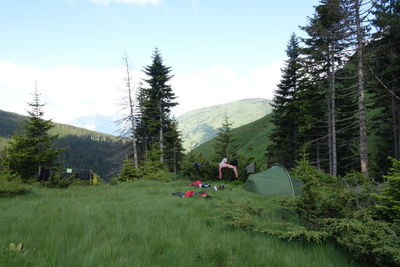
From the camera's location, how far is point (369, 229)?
3.06 meters

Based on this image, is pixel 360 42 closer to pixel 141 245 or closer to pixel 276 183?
pixel 276 183

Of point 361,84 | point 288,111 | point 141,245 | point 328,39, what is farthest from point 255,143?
point 141,245

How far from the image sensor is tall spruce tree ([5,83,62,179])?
60.3 ft

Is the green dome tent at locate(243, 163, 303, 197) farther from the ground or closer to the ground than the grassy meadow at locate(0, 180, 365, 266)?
closer to the ground

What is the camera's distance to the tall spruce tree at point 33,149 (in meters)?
18.4

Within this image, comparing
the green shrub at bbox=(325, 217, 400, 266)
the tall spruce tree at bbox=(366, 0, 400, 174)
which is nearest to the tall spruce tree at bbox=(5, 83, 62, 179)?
the green shrub at bbox=(325, 217, 400, 266)

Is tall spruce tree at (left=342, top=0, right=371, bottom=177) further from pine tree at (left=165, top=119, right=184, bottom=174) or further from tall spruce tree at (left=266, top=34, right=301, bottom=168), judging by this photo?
pine tree at (left=165, top=119, right=184, bottom=174)

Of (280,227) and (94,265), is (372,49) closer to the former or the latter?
(280,227)

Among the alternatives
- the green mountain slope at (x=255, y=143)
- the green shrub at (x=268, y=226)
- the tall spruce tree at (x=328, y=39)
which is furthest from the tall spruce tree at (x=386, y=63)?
the green mountain slope at (x=255, y=143)

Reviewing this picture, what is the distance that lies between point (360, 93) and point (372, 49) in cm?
289

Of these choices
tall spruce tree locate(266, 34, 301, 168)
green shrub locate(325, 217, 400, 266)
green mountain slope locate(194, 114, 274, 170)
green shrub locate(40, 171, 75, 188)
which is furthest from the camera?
green mountain slope locate(194, 114, 274, 170)

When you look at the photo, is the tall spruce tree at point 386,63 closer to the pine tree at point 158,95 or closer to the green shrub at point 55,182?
the green shrub at point 55,182

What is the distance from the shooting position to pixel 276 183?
9414 millimetres

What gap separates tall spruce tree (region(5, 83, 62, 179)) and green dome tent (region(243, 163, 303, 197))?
1845 centimetres
